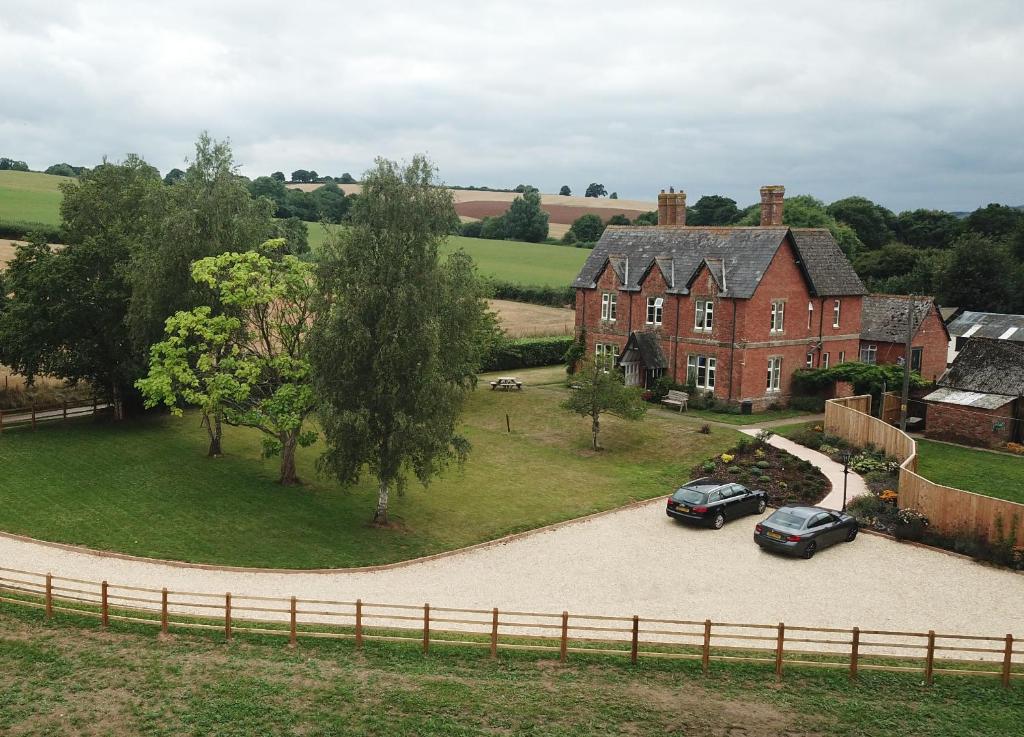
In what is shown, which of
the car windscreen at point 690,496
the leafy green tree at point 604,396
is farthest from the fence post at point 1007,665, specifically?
the leafy green tree at point 604,396

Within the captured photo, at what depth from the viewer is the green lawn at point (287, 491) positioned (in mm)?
27906

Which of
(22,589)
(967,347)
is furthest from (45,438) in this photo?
(967,347)

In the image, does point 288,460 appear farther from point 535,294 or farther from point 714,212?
point 714,212

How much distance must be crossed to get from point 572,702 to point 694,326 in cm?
3499

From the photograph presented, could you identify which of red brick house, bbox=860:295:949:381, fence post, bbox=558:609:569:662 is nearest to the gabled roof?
red brick house, bbox=860:295:949:381

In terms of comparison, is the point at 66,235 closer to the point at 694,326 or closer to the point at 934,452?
the point at 694,326

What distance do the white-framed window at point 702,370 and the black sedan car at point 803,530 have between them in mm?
20067

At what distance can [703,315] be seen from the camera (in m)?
49.5

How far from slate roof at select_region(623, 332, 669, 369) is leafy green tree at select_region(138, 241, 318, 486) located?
2308 centimetres

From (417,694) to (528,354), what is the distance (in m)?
48.1

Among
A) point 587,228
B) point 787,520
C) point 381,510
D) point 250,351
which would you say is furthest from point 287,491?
point 587,228

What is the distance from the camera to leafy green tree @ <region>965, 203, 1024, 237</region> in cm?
11088

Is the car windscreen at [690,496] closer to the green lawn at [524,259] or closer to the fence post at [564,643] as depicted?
the fence post at [564,643]

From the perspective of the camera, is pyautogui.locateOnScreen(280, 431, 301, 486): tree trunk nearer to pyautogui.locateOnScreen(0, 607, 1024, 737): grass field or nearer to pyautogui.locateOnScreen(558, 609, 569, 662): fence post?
pyautogui.locateOnScreen(0, 607, 1024, 737): grass field
